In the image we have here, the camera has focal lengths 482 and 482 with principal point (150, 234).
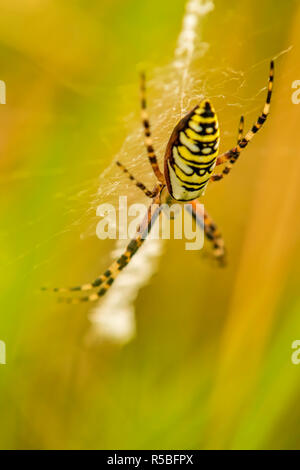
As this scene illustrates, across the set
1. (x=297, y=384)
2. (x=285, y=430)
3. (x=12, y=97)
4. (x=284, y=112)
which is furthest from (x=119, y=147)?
(x=285, y=430)

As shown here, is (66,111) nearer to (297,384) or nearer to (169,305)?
(169,305)

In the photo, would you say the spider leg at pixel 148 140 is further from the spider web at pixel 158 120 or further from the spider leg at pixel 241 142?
the spider leg at pixel 241 142

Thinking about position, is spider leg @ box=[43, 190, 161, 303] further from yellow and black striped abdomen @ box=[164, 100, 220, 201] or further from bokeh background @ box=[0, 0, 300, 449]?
yellow and black striped abdomen @ box=[164, 100, 220, 201]

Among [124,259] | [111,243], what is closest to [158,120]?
[111,243]

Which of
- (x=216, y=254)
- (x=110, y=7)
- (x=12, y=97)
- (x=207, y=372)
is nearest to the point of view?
(x=110, y=7)

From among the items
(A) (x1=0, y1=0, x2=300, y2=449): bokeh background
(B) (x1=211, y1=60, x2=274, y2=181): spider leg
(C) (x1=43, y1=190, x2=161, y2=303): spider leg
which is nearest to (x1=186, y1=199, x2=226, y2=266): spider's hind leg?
(C) (x1=43, y1=190, x2=161, y2=303): spider leg
